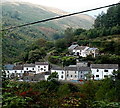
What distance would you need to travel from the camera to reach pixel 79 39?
31703mm

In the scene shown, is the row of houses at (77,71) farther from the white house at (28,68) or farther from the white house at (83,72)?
the white house at (28,68)

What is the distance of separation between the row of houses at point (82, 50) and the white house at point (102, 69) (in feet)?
13.2

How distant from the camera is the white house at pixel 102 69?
21.2 meters

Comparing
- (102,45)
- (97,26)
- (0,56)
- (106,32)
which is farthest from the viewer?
(97,26)

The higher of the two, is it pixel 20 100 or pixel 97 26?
pixel 97 26

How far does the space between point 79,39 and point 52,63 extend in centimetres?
739

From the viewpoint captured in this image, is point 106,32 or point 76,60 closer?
point 76,60

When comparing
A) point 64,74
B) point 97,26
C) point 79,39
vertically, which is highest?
point 97,26

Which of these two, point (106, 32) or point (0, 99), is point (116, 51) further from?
point (0, 99)

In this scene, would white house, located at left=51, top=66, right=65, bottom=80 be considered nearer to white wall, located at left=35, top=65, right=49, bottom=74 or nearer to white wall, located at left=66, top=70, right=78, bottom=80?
white wall, located at left=66, top=70, right=78, bottom=80

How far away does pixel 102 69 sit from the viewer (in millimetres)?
21469

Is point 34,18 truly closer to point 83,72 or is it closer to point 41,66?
point 41,66

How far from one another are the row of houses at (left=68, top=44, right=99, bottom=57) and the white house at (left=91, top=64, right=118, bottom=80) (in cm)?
402

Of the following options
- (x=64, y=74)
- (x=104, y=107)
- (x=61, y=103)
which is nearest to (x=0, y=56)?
(x=61, y=103)
